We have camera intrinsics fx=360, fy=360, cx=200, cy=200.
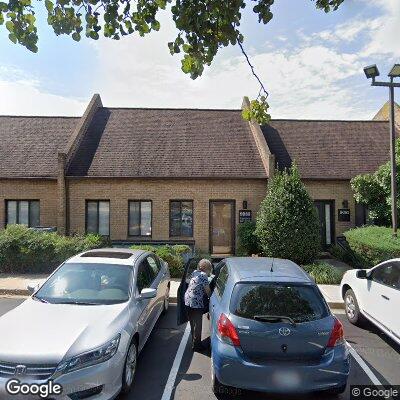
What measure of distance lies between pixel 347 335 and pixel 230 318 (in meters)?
3.49

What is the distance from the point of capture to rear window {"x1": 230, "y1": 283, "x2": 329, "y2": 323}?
4.36m

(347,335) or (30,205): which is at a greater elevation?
(30,205)

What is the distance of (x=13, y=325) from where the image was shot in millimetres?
4477

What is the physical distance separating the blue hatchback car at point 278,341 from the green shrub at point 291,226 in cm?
685

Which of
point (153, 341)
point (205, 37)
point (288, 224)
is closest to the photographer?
point (205, 37)

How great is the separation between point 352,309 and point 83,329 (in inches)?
216

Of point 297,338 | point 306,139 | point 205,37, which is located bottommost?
point 297,338

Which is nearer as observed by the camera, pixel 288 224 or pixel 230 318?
pixel 230 318

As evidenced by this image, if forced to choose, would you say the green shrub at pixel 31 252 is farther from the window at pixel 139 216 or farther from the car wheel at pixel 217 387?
the car wheel at pixel 217 387

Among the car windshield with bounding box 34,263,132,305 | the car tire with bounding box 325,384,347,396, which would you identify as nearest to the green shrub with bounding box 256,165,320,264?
the car windshield with bounding box 34,263,132,305

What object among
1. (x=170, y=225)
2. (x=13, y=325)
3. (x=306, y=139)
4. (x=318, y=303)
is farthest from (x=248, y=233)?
(x=13, y=325)

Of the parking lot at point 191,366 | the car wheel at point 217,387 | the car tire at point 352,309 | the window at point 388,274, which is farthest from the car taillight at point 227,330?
the car tire at point 352,309

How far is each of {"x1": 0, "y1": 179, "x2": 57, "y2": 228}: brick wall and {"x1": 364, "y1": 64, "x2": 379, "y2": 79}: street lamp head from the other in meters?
12.2

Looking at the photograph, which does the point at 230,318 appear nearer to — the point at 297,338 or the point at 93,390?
the point at 297,338
